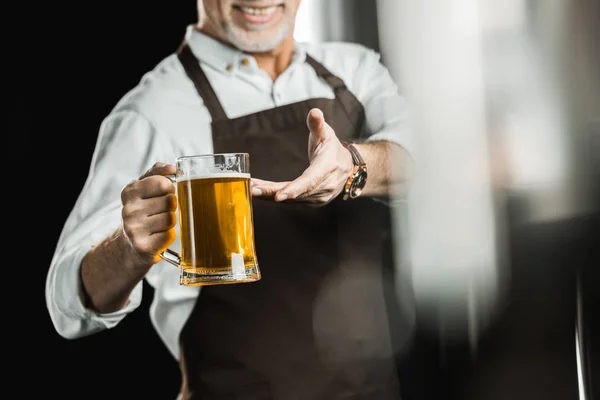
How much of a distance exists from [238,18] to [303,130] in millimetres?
257

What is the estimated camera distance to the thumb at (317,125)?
1.22 m

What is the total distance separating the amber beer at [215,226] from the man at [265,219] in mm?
231

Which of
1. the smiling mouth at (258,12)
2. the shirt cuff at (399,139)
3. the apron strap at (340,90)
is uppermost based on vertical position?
the smiling mouth at (258,12)

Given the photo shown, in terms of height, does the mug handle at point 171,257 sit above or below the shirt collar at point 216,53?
below

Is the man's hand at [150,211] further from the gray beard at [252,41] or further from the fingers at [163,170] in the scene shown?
the gray beard at [252,41]

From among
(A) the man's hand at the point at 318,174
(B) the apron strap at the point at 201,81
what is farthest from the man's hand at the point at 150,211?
(B) the apron strap at the point at 201,81

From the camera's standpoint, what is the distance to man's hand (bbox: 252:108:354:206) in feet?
4.02

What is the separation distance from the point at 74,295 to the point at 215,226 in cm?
38

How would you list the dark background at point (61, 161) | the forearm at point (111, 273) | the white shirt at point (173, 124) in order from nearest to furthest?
1. the forearm at point (111, 273)
2. the white shirt at point (173, 124)
3. the dark background at point (61, 161)

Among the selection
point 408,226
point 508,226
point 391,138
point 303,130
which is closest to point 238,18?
point 303,130

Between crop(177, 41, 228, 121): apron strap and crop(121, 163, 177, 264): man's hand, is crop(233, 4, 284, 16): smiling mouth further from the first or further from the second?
crop(121, 163, 177, 264): man's hand

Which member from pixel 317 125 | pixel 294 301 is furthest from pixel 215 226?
pixel 294 301

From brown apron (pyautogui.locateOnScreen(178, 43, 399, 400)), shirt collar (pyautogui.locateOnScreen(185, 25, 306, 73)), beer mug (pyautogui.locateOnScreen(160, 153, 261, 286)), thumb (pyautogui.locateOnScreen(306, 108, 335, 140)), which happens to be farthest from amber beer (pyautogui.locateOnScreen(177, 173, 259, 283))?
shirt collar (pyautogui.locateOnScreen(185, 25, 306, 73))

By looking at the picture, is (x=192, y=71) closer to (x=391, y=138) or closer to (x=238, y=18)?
(x=238, y=18)
